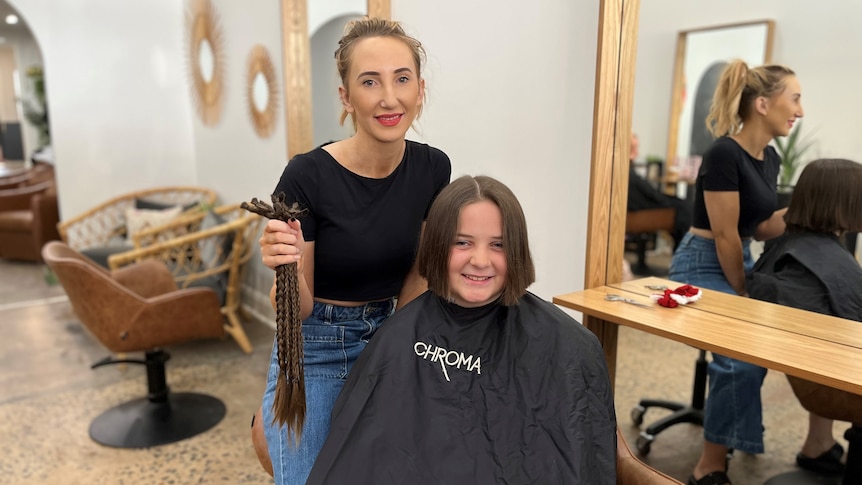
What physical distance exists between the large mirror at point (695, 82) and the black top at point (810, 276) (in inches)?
14.2

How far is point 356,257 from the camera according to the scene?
4.76 feet

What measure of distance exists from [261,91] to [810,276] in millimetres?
3254

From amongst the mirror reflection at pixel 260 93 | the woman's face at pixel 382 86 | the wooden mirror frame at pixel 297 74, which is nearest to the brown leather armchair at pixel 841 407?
the woman's face at pixel 382 86

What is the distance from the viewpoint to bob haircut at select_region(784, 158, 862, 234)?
1.55 metres

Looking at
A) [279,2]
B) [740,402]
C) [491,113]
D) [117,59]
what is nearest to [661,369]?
[740,402]

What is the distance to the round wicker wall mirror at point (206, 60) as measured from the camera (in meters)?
4.47

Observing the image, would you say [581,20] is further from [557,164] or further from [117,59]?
[117,59]

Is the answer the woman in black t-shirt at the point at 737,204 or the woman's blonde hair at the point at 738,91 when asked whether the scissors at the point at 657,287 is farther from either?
the woman's blonde hair at the point at 738,91

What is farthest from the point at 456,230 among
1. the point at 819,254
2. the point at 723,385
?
the point at 723,385

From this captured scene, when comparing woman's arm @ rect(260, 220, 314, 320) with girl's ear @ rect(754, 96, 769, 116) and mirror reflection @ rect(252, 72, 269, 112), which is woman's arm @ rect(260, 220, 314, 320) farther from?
mirror reflection @ rect(252, 72, 269, 112)

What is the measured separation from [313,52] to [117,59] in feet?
7.68

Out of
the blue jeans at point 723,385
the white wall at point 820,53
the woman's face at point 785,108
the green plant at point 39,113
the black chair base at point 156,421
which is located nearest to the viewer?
the white wall at point 820,53

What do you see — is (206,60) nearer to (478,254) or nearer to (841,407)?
(478,254)

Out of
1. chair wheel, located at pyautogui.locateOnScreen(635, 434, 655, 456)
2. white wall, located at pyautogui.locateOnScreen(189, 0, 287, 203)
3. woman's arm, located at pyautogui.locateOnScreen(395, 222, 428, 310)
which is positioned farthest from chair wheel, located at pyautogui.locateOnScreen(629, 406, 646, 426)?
white wall, located at pyautogui.locateOnScreen(189, 0, 287, 203)
